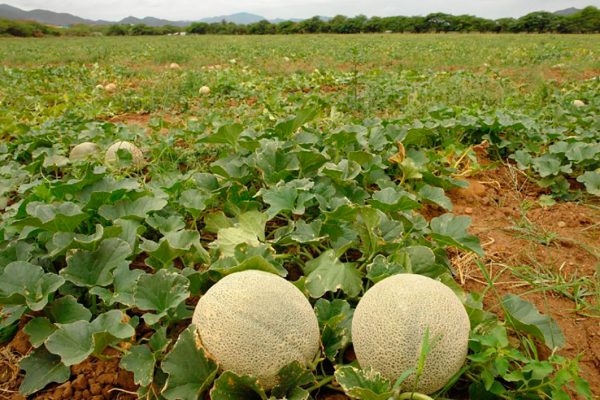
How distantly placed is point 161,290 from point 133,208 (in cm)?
67

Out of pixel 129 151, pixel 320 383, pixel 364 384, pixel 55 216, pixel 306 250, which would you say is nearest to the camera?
pixel 364 384

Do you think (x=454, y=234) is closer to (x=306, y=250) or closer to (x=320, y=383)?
(x=306, y=250)

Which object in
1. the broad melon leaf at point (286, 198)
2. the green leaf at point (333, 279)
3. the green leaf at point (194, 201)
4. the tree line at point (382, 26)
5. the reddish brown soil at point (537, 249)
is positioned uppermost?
the tree line at point (382, 26)

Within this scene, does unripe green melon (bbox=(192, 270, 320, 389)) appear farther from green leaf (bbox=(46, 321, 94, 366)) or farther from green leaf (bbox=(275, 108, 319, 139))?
green leaf (bbox=(275, 108, 319, 139))

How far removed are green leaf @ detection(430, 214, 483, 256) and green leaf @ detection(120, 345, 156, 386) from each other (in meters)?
1.23

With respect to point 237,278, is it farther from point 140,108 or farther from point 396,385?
point 140,108

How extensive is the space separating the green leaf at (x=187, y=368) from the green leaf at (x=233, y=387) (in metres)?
0.05

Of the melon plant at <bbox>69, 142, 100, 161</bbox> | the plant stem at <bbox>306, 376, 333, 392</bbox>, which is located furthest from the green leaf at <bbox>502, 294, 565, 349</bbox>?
the melon plant at <bbox>69, 142, 100, 161</bbox>

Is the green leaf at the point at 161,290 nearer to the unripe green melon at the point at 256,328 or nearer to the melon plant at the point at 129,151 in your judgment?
the unripe green melon at the point at 256,328

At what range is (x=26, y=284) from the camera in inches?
64.2

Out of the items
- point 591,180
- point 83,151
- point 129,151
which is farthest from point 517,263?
point 83,151

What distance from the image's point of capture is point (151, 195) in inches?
89.5

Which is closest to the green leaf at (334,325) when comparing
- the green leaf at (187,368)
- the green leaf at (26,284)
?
the green leaf at (187,368)

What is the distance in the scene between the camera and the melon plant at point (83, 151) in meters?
3.30
